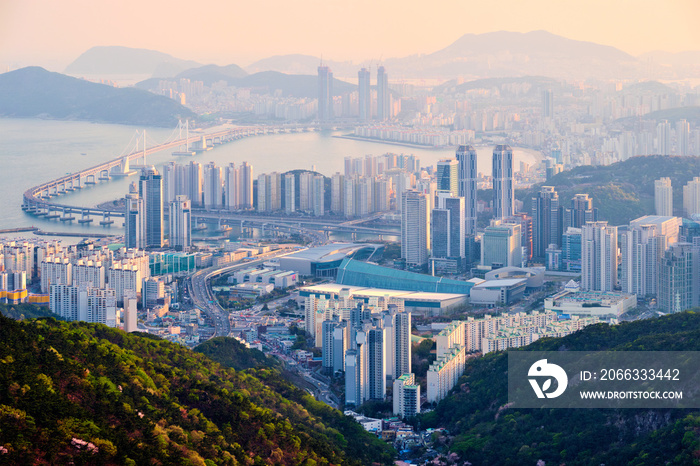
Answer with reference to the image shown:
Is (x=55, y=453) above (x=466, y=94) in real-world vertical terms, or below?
below

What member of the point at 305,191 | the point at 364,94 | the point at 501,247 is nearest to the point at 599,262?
the point at 501,247

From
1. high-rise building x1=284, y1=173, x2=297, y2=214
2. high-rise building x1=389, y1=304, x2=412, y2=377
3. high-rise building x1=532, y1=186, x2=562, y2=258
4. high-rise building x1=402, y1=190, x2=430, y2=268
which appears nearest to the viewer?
high-rise building x1=389, y1=304, x2=412, y2=377

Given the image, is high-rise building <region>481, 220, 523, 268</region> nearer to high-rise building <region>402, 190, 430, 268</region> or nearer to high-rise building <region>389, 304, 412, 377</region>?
high-rise building <region>402, 190, 430, 268</region>

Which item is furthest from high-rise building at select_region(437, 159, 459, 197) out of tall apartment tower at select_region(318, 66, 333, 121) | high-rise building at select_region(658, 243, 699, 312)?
tall apartment tower at select_region(318, 66, 333, 121)

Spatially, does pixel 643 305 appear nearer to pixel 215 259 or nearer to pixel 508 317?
pixel 508 317

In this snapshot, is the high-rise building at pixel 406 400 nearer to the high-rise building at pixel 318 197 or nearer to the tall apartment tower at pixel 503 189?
the tall apartment tower at pixel 503 189

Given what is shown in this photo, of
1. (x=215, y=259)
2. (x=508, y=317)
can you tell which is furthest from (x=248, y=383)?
(x=215, y=259)
